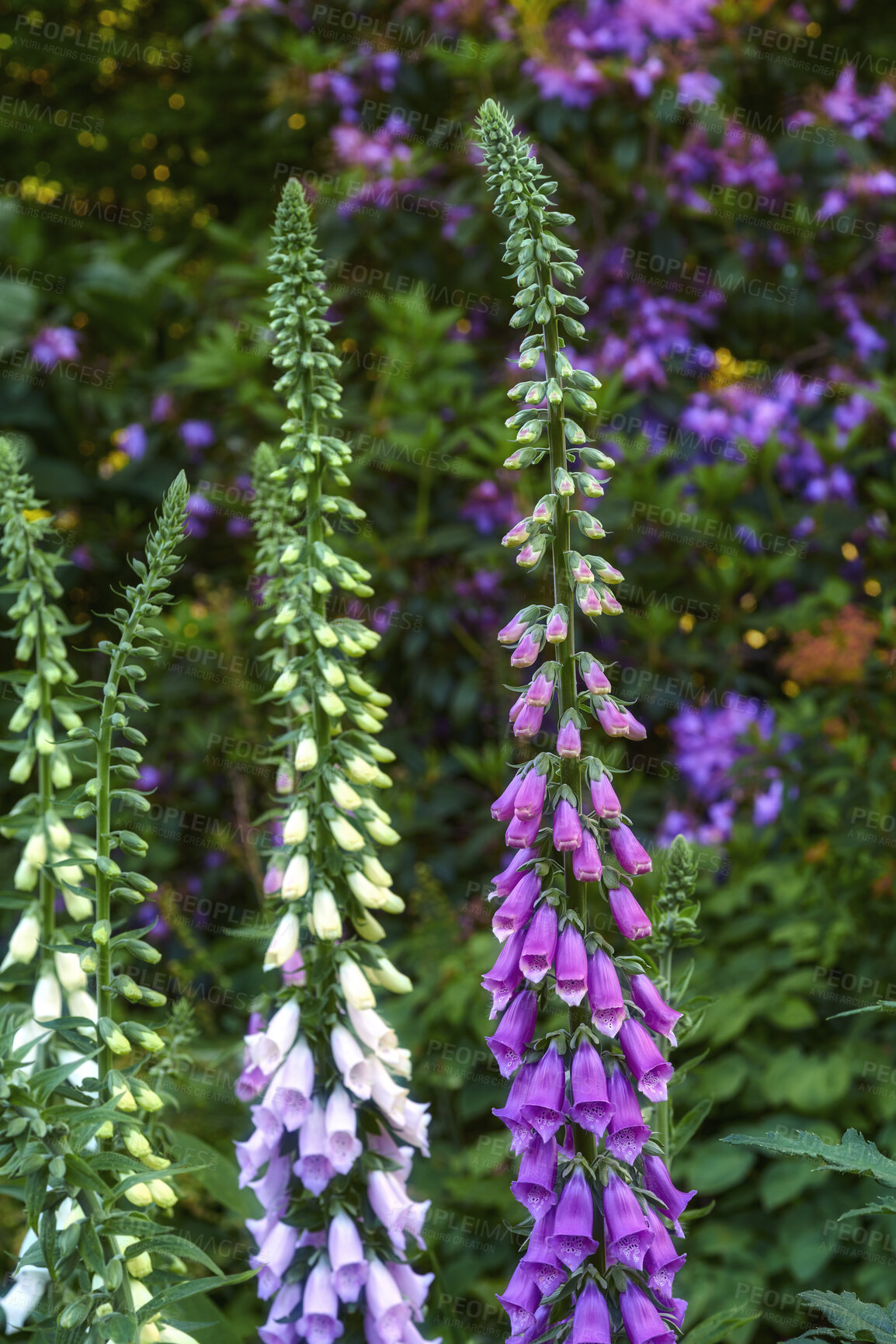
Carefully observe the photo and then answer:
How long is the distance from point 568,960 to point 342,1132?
1.71 ft

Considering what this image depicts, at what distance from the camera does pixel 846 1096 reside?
3371 millimetres

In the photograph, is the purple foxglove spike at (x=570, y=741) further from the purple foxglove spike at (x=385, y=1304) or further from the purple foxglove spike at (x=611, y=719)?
the purple foxglove spike at (x=385, y=1304)

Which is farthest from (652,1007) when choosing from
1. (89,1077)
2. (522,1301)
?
(89,1077)

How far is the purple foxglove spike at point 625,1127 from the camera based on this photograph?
56.6 inches

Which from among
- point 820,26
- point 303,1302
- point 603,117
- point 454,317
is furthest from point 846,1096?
point 820,26

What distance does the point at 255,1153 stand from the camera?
1.78m

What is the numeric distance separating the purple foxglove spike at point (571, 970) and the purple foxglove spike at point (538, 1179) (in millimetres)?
179

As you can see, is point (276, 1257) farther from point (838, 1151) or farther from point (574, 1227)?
point (838, 1151)

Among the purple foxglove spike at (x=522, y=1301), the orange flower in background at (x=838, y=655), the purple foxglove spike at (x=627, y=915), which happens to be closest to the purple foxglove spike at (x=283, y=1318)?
the purple foxglove spike at (x=522, y=1301)

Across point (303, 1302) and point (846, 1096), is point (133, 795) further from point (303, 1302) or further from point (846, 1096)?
Answer: point (846, 1096)

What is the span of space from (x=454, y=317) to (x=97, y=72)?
5578 millimetres

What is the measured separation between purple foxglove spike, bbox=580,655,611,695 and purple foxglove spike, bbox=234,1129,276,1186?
0.86 metres

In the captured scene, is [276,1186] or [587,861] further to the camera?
[276,1186]
